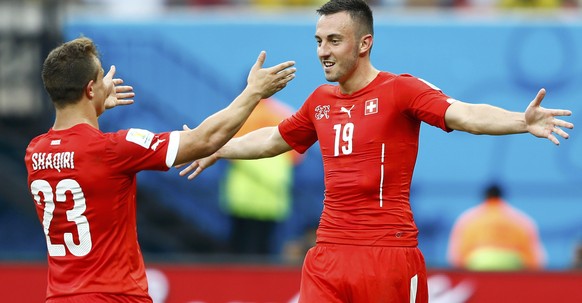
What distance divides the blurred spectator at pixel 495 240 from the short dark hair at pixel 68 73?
244 inches

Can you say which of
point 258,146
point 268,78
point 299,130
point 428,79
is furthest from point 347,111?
point 428,79

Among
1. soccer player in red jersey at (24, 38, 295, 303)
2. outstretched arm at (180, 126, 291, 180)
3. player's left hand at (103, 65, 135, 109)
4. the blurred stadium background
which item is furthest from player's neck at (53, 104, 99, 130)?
the blurred stadium background

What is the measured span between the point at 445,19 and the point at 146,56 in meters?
3.76

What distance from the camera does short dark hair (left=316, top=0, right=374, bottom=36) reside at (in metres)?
6.97

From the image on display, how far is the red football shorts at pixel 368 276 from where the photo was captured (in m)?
6.68

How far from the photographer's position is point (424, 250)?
14.2 m

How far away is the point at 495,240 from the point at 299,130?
5.14 m

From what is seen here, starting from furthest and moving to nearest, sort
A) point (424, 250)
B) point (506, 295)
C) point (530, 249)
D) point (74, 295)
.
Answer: point (424, 250), point (530, 249), point (506, 295), point (74, 295)

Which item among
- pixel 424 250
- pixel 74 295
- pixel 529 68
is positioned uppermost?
pixel 529 68

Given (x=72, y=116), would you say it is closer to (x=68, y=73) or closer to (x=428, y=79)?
(x=68, y=73)

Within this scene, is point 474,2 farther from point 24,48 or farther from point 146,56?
point 24,48

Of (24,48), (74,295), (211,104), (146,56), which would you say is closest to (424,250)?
(211,104)

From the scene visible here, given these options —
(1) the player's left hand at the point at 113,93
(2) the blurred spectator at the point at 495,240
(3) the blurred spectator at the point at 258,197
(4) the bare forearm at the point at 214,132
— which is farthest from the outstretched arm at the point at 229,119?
(3) the blurred spectator at the point at 258,197

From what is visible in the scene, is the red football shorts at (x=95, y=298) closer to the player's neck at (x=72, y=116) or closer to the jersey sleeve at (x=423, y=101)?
the player's neck at (x=72, y=116)
